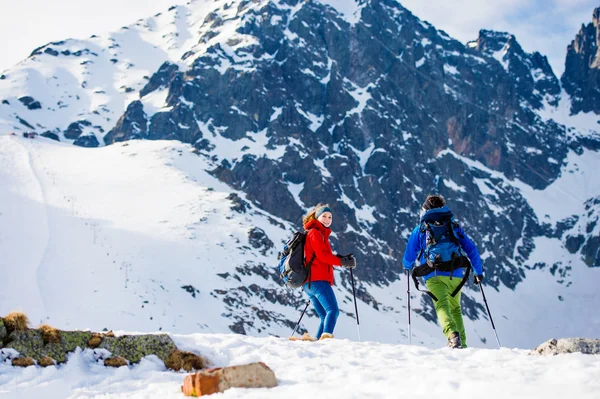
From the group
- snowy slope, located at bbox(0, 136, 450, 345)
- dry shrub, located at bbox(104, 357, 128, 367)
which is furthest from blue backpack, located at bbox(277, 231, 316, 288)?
snowy slope, located at bbox(0, 136, 450, 345)

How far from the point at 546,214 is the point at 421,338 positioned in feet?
379

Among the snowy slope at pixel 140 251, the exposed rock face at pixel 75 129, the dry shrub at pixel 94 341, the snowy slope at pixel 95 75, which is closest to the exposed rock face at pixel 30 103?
the snowy slope at pixel 95 75

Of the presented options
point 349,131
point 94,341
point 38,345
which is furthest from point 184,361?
point 349,131

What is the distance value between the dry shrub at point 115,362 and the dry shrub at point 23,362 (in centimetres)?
92

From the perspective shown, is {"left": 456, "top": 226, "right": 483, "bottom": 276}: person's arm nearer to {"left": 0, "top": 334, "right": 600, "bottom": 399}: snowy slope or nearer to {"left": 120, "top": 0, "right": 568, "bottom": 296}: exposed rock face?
{"left": 0, "top": 334, "right": 600, "bottom": 399}: snowy slope

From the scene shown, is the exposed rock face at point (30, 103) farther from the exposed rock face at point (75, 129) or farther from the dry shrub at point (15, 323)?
the dry shrub at point (15, 323)

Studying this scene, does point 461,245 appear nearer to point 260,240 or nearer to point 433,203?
point 433,203

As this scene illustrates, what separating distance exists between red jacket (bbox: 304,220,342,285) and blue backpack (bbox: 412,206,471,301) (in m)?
1.68

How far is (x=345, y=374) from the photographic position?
652 cm

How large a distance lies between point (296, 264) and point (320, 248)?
52 centimetres

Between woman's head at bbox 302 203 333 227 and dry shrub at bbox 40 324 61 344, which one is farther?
woman's head at bbox 302 203 333 227

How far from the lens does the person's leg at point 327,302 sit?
32.8ft

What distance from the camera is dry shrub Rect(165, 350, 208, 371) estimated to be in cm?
795

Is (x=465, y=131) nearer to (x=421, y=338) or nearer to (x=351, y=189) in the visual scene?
(x=351, y=189)
